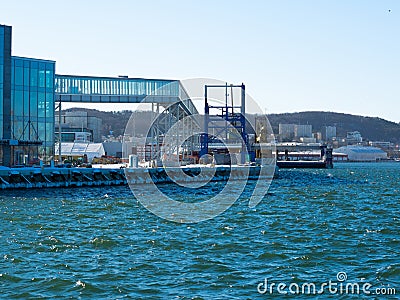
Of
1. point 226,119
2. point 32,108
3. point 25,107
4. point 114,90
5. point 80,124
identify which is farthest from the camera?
point 80,124

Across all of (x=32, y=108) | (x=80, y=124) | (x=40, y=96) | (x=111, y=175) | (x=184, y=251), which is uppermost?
(x=80, y=124)

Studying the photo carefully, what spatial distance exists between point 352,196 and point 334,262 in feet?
104

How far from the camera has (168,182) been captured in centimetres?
6856

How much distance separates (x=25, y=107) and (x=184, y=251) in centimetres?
4513

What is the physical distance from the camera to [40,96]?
6706cm

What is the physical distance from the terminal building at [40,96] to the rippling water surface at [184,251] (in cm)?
2451

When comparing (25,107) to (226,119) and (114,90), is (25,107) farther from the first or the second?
(226,119)

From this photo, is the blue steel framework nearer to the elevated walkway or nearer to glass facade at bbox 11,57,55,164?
the elevated walkway

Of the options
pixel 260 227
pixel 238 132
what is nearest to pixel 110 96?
pixel 238 132

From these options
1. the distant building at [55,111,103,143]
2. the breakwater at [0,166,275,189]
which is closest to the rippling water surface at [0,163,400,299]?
the breakwater at [0,166,275,189]

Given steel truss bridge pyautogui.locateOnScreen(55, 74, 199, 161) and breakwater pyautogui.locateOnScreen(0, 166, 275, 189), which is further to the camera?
steel truss bridge pyautogui.locateOnScreen(55, 74, 199, 161)

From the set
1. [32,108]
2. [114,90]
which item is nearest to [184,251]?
[32,108]

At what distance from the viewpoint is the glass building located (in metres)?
61.5

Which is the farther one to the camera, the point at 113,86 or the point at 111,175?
the point at 113,86
